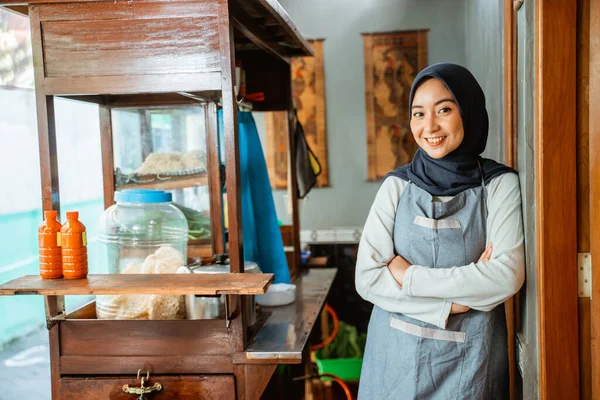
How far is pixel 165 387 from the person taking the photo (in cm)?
230

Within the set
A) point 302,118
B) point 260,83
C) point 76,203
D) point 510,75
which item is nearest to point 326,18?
point 302,118

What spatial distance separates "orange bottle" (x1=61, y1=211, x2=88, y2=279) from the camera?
2.12m

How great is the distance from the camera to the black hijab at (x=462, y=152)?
182 centimetres

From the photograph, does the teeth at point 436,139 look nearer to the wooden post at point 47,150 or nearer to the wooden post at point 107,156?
the wooden post at point 47,150

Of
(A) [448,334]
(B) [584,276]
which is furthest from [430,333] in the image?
(B) [584,276]

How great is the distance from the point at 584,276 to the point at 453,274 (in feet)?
1.15

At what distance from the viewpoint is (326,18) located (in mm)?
5492

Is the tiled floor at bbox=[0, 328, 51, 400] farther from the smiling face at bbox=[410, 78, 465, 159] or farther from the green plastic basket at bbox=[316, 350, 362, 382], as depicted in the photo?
the smiling face at bbox=[410, 78, 465, 159]

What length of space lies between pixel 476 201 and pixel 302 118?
12.5 feet

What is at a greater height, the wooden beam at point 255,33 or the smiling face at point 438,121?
the wooden beam at point 255,33

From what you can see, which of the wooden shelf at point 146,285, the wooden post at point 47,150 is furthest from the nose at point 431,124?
the wooden post at point 47,150

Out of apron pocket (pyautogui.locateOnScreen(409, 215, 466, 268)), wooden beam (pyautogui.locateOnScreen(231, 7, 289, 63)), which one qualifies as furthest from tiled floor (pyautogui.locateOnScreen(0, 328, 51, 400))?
apron pocket (pyautogui.locateOnScreen(409, 215, 466, 268))

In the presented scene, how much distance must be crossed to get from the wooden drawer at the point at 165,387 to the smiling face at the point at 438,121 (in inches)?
45.7

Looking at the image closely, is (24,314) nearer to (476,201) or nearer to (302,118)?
(476,201)
